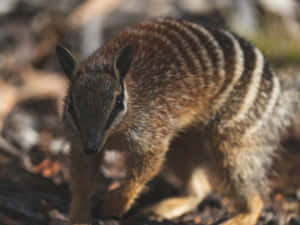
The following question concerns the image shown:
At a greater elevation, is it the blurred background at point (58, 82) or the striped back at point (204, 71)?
the striped back at point (204, 71)

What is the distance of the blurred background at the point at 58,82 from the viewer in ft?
19.5

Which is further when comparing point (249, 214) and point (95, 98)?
point (249, 214)

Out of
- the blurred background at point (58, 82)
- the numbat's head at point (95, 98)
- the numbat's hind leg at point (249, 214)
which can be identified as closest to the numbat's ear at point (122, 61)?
the numbat's head at point (95, 98)

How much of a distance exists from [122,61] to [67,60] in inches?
21.9

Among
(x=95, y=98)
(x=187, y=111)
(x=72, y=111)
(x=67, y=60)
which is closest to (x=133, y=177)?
(x=187, y=111)

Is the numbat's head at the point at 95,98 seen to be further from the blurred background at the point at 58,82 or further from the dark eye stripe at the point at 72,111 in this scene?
the blurred background at the point at 58,82

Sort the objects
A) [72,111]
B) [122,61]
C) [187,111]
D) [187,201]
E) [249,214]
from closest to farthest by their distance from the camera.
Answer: [72,111] → [122,61] → [187,111] → [249,214] → [187,201]

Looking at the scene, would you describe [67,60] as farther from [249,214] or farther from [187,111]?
[249,214]

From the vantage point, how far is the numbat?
5203mm

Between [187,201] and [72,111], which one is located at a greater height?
[72,111]

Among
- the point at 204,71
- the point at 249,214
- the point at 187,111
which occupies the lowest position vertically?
the point at 249,214

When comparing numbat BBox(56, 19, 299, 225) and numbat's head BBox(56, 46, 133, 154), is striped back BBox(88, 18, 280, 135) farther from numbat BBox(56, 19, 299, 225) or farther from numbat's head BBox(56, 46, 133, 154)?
numbat's head BBox(56, 46, 133, 154)

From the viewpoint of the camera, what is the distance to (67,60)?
4.75 metres

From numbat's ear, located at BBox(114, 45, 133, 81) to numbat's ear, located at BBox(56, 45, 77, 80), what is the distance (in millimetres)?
437
